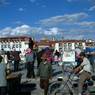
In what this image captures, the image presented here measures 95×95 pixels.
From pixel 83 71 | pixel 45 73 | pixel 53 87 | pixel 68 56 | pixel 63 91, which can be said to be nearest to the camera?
pixel 83 71

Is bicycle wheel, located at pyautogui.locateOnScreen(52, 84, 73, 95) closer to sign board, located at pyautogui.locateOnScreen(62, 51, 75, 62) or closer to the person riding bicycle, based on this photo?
the person riding bicycle

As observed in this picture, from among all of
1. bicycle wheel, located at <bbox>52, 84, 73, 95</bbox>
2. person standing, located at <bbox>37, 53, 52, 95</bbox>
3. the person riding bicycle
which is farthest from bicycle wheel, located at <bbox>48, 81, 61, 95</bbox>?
the person riding bicycle

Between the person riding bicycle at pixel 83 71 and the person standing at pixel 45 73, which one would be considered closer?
the person riding bicycle at pixel 83 71

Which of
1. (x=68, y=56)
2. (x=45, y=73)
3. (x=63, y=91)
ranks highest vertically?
(x=68, y=56)

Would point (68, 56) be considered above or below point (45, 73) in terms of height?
above

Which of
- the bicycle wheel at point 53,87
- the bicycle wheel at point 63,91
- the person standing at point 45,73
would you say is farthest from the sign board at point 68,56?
the bicycle wheel at point 63,91

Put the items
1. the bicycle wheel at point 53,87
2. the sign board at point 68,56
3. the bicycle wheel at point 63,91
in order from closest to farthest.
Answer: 1. the bicycle wheel at point 63,91
2. the bicycle wheel at point 53,87
3. the sign board at point 68,56

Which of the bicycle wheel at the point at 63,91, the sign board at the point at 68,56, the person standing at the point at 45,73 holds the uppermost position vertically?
Answer: the sign board at the point at 68,56

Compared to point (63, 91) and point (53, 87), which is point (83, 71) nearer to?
point (63, 91)

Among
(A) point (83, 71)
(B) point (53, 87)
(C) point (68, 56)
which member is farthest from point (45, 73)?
(C) point (68, 56)

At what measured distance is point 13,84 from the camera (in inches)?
681

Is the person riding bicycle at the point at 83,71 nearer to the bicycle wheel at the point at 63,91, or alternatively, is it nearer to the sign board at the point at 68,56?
the bicycle wheel at the point at 63,91

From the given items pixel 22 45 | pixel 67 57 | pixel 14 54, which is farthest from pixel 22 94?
pixel 22 45

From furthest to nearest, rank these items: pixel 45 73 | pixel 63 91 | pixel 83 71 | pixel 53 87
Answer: pixel 53 87
pixel 45 73
pixel 63 91
pixel 83 71
